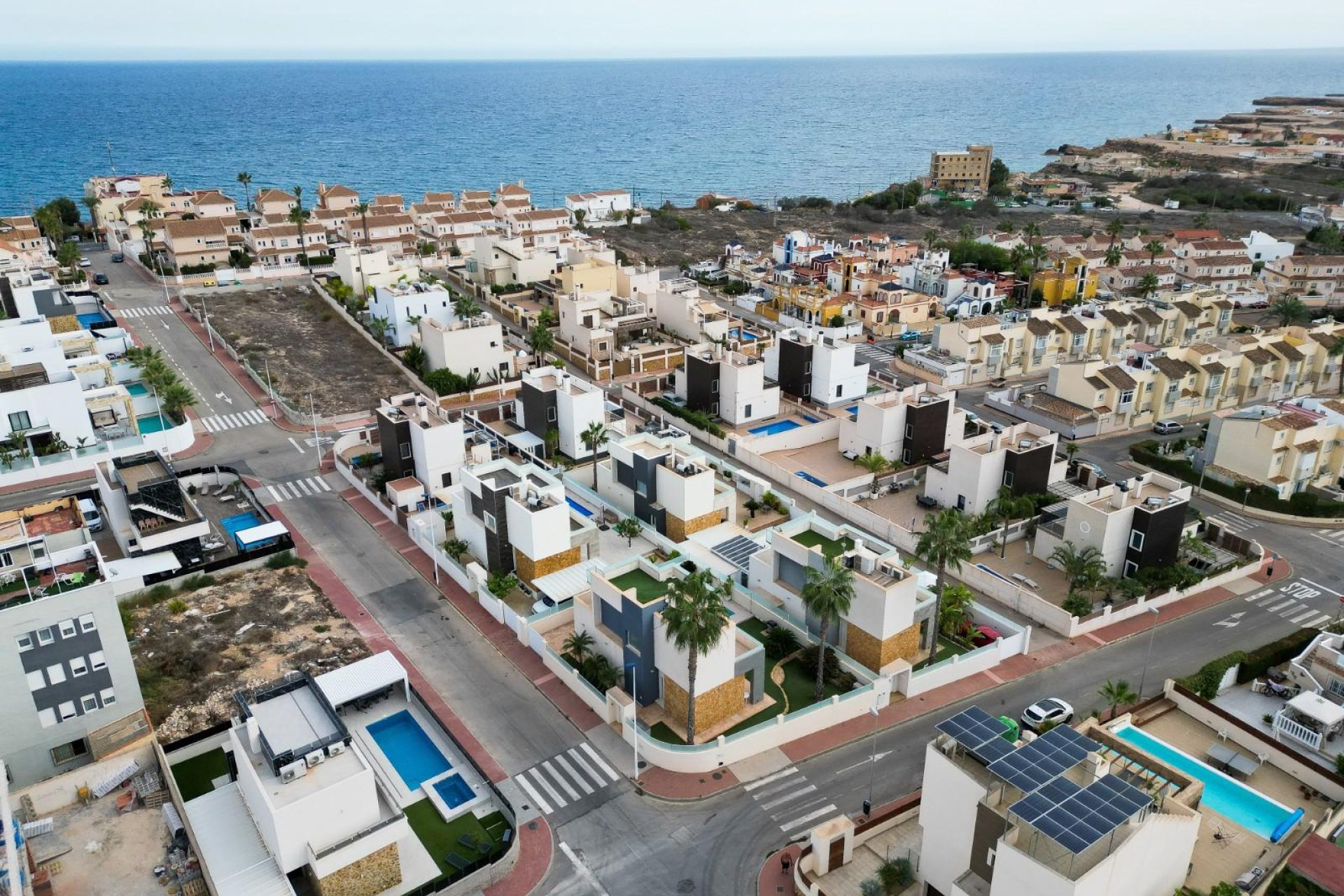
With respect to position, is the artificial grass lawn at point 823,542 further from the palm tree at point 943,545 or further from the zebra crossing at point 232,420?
the zebra crossing at point 232,420

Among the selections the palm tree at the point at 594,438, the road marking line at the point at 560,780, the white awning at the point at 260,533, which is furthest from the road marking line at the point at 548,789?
the palm tree at the point at 594,438

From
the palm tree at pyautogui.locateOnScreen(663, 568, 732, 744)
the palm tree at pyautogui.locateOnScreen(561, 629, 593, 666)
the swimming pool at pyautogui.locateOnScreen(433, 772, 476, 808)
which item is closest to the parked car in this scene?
the palm tree at pyautogui.locateOnScreen(663, 568, 732, 744)

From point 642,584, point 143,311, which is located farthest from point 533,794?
point 143,311

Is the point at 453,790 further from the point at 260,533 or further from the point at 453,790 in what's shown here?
the point at 260,533

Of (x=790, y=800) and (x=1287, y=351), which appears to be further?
(x=1287, y=351)

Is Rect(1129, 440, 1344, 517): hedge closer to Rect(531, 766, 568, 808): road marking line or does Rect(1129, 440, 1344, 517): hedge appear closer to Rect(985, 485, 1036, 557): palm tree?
Result: Rect(985, 485, 1036, 557): palm tree

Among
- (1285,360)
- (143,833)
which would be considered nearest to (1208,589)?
(1285,360)

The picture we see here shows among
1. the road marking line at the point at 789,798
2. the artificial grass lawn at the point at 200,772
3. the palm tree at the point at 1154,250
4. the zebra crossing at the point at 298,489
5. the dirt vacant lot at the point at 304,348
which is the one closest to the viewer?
the artificial grass lawn at the point at 200,772
